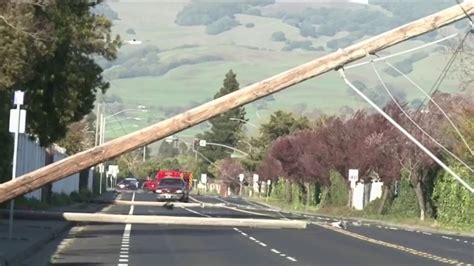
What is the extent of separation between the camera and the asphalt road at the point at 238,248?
2469 centimetres

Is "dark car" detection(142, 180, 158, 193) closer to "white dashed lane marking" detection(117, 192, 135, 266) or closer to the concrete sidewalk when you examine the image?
"white dashed lane marking" detection(117, 192, 135, 266)

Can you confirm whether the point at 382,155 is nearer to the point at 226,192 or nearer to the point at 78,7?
the point at 78,7

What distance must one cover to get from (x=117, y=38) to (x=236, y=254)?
1625 cm

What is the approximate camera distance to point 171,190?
241 feet

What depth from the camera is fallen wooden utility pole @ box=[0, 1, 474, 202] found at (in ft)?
40.4

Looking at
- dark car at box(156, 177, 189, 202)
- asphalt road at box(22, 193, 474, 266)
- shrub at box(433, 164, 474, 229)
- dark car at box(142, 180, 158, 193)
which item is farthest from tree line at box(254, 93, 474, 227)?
dark car at box(142, 180, 158, 193)

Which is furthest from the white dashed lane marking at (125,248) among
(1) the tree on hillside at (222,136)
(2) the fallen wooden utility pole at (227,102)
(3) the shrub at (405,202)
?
(1) the tree on hillside at (222,136)

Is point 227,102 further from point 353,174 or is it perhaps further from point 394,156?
point 353,174

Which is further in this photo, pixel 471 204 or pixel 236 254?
pixel 471 204

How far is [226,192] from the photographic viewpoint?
13788 centimetres

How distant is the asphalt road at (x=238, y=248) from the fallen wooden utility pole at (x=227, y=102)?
10.6m

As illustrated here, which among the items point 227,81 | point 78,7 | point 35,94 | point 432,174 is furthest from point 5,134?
point 227,81

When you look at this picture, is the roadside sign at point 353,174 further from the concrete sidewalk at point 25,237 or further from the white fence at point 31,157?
the concrete sidewalk at point 25,237

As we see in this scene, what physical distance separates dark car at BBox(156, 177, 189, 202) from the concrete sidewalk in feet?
111
